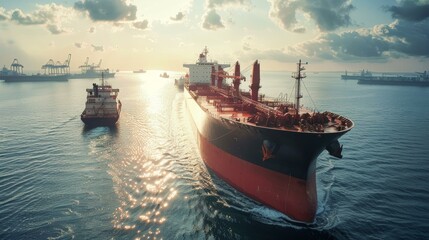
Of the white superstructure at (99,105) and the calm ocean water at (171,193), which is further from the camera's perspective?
the white superstructure at (99,105)

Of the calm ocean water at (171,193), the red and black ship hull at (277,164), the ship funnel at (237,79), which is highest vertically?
the ship funnel at (237,79)

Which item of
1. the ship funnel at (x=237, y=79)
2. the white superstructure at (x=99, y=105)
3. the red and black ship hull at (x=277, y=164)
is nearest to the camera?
the red and black ship hull at (x=277, y=164)

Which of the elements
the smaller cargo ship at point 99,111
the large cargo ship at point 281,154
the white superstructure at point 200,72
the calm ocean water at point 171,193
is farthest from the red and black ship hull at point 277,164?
the white superstructure at point 200,72

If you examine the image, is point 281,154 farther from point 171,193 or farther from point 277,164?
point 171,193

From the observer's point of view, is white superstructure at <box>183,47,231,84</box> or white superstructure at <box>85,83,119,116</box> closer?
white superstructure at <box>85,83,119,116</box>

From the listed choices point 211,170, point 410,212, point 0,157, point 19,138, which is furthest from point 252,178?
point 19,138

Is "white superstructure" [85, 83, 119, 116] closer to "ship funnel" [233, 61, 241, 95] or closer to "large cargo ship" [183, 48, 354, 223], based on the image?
"ship funnel" [233, 61, 241, 95]

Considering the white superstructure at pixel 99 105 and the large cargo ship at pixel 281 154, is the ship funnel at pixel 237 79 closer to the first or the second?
the large cargo ship at pixel 281 154

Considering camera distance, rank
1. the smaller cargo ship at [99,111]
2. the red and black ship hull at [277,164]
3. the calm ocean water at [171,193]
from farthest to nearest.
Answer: the smaller cargo ship at [99,111]
the red and black ship hull at [277,164]
the calm ocean water at [171,193]

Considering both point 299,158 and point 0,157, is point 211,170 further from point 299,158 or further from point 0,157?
point 0,157

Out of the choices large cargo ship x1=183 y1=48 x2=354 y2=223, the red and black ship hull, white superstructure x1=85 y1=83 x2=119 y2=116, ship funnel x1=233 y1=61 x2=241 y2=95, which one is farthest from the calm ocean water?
ship funnel x1=233 y1=61 x2=241 y2=95
